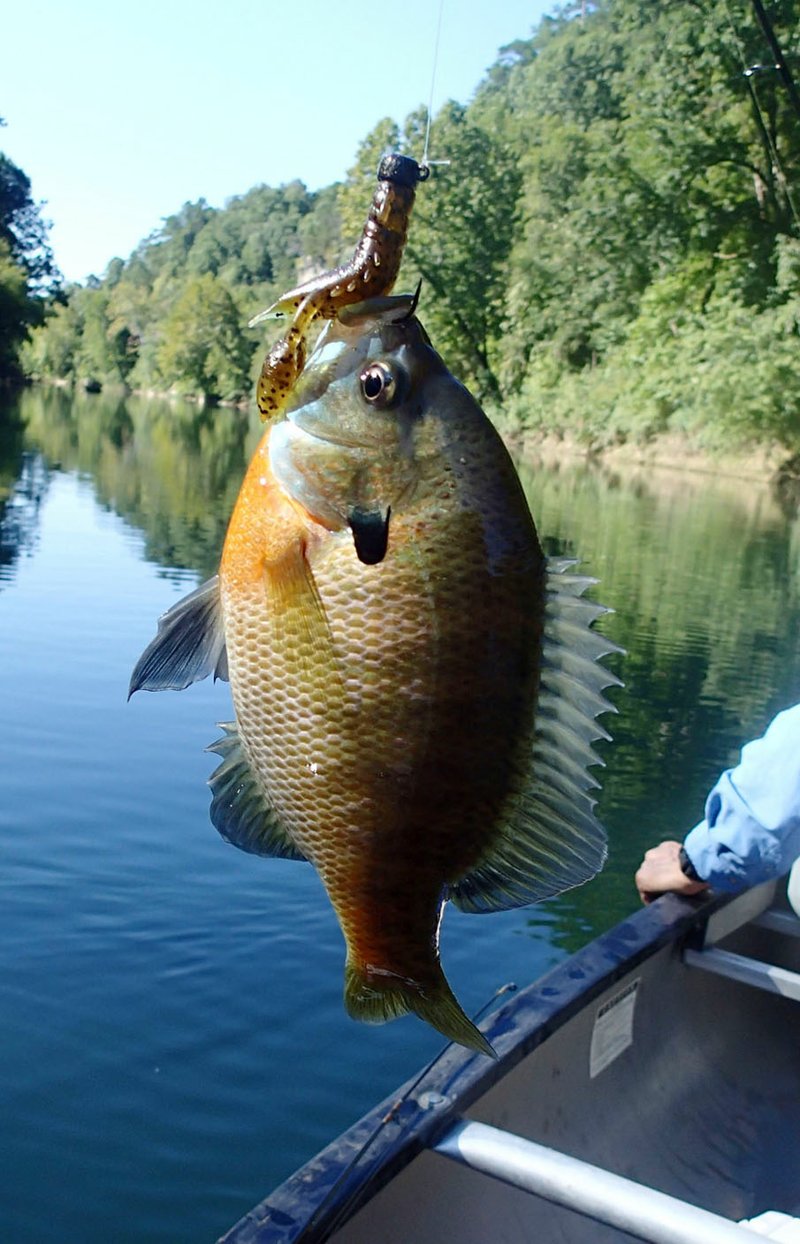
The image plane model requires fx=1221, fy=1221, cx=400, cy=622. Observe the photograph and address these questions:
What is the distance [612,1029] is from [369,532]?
10.5 ft

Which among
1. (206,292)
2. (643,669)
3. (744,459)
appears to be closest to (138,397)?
(206,292)

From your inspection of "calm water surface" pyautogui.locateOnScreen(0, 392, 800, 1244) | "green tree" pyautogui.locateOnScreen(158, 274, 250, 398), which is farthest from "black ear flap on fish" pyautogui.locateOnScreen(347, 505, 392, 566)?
"green tree" pyautogui.locateOnScreen(158, 274, 250, 398)

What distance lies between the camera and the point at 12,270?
6356cm

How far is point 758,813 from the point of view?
3.50 meters

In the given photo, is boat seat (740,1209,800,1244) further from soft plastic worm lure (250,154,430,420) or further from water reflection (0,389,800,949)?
soft plastic worm lure (250,154,430,420)

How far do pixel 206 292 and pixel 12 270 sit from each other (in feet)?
53.4

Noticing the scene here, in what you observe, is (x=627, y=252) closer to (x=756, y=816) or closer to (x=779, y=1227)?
(x=756, y=816)

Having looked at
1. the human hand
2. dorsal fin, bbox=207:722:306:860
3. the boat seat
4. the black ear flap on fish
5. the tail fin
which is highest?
the black ear flap on fish

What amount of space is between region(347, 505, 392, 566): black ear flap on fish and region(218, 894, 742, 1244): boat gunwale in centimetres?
162

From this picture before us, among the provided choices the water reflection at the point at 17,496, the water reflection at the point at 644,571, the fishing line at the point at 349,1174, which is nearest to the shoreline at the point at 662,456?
the water reflection at the point at 644,571

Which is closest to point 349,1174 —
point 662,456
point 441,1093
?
point 441,1093

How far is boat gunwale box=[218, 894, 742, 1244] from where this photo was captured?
2436 millimetres

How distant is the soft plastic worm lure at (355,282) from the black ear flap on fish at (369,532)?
0.58ft

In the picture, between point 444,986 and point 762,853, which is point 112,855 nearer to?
point 762,853
